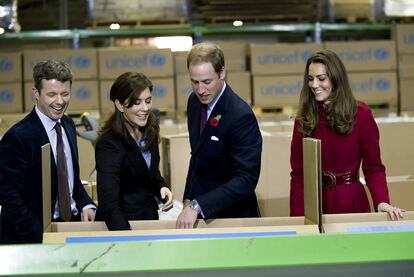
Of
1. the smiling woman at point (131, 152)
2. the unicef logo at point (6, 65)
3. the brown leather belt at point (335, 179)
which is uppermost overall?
the unicef logo at point (6, 65)

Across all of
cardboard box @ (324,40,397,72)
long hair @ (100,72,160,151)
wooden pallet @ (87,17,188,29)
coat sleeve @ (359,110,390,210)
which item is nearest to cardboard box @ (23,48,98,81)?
wooden pallet @ (87,17,188,29)

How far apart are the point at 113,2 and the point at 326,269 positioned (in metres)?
6.53

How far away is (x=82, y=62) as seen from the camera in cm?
689

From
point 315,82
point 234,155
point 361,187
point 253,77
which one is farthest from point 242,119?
point 253,77

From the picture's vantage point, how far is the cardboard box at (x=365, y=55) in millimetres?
7113

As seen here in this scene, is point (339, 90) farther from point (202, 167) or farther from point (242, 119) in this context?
point (202, 167)

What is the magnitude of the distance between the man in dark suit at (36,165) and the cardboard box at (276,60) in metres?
4.37

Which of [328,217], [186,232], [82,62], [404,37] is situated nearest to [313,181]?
[328,217]

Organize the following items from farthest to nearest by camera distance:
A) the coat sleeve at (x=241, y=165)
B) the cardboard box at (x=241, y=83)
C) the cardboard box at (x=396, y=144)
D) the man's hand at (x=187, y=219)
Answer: the cardboard box at (x=241, y=83) < the cardboard box at (x=396, y=144) < the coat sleeve at (x=241, y=165) < the man's hand at (x=187, y=219)

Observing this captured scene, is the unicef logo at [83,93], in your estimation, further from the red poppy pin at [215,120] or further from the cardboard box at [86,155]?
the red poppy pin at [215,120]

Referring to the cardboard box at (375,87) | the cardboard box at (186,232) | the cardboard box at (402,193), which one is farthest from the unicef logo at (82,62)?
the cardboard box at (186,232)

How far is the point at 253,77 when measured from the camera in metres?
7.01

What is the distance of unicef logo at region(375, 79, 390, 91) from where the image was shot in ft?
23.4

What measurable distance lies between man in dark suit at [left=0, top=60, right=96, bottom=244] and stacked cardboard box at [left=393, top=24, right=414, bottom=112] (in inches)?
205
